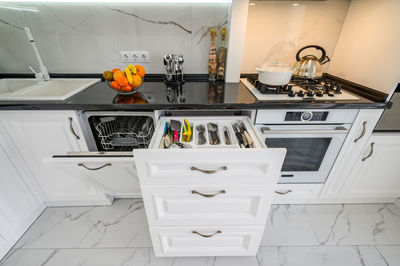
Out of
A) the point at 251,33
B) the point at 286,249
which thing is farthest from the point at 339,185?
the point at 251,33

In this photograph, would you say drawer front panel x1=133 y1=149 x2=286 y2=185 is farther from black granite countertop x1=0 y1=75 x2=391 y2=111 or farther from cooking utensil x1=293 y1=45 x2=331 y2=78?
cooking utensil x1=293 y1=45 x2=331 y2=78

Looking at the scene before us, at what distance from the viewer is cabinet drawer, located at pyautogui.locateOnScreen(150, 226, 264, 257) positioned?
0.88 meters

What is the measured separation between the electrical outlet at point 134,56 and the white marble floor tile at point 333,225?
1.60 m

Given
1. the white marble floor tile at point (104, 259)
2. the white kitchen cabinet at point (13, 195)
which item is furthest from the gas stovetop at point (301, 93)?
the white kitchen cabinet at point (13, 195)

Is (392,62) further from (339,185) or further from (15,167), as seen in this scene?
(15,167)

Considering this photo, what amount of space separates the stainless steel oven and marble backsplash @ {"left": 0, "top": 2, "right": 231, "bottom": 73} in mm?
828

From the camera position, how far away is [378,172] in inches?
48.2

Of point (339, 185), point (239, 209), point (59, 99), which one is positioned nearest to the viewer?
point (239, 209)

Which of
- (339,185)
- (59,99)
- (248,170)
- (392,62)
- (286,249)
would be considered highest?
(392,62)

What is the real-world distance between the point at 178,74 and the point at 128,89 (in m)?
0.45

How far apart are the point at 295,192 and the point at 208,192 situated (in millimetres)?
914

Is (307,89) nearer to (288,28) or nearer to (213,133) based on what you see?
(288,28)

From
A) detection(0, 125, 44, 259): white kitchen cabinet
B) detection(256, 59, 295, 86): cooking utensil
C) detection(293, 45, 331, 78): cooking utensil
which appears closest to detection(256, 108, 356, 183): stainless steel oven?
detection(256, 59, 295, 86): cooking utensil

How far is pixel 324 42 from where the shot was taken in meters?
1.42
